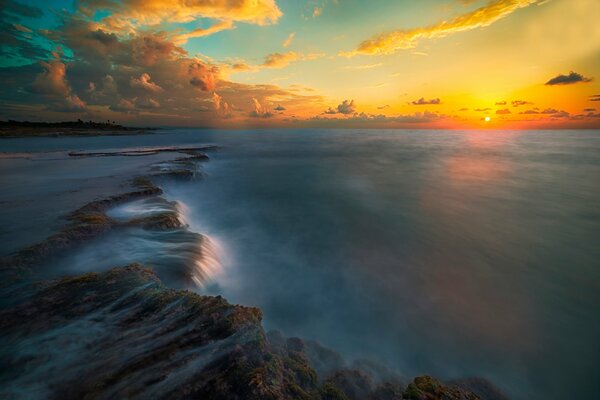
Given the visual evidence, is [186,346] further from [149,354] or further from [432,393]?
[432,393]

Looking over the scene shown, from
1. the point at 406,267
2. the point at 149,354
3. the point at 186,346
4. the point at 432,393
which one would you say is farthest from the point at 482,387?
the point at 149,354

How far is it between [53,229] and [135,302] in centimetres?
637

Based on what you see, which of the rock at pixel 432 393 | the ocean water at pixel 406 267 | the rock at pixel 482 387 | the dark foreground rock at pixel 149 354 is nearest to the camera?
the dark foreground rock at pixel 149 354

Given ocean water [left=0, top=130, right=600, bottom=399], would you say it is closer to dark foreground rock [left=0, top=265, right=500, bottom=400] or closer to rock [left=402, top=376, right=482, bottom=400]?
dark foreground rock [left=0, top=265, right=500, bottom=400]

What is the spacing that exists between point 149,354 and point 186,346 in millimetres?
508

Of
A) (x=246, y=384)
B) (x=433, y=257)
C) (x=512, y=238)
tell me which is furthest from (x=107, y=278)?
(x=512, y=238)

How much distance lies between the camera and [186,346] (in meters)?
4.21

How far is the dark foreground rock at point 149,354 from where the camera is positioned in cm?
362

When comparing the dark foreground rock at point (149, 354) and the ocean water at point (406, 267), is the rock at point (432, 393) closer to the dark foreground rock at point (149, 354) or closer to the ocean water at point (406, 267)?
the dark foreground rock at point (149, 354)

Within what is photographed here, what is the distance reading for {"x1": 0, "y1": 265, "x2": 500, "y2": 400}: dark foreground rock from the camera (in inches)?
142

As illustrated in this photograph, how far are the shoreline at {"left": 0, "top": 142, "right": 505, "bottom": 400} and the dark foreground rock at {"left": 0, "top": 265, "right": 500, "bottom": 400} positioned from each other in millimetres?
16

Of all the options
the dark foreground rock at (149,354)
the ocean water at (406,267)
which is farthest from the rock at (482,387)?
the dark foreground rock at (149,354)

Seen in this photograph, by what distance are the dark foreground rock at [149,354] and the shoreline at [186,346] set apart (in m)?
0.02

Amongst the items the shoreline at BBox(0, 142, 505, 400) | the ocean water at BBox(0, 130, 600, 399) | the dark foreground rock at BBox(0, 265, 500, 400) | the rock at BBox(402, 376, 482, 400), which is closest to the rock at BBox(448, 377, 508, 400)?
the shoreline at BBox(0, 142, 505, 400)
